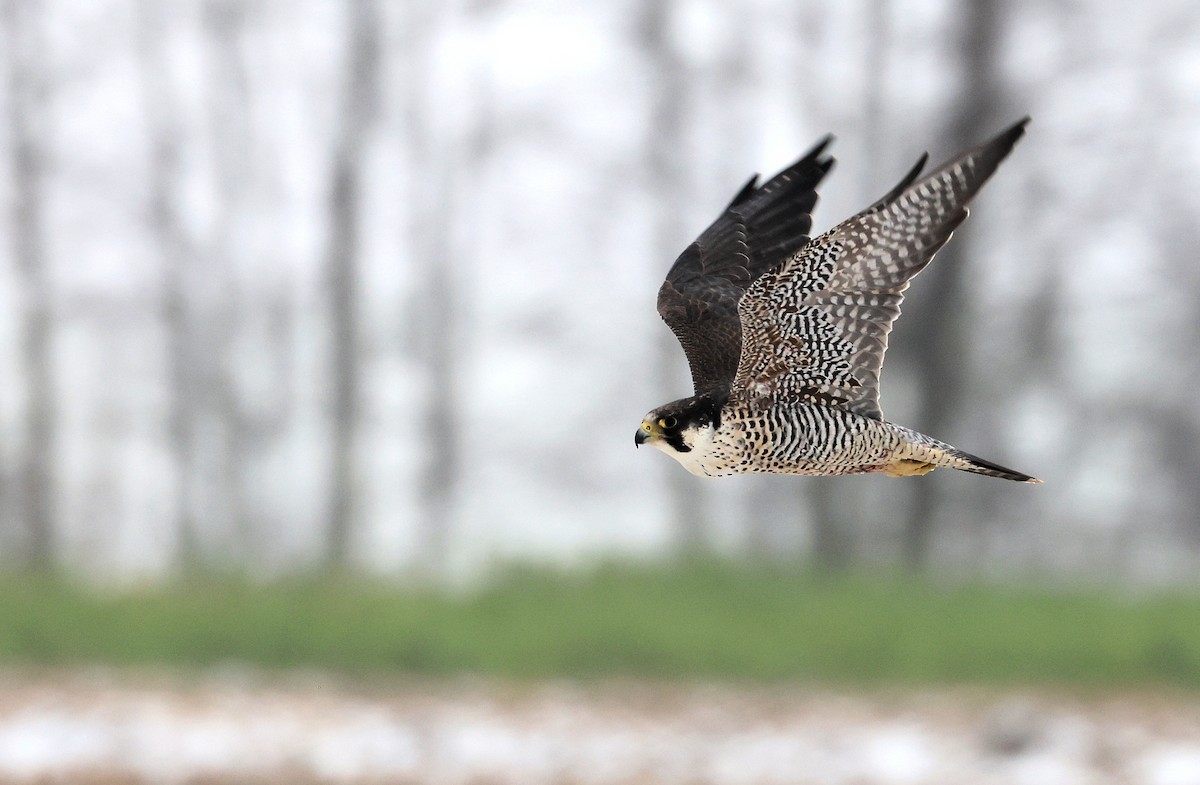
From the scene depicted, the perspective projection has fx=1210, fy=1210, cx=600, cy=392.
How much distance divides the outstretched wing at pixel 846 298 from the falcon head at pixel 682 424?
0.17 feet

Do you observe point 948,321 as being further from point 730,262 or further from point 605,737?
point 730,262

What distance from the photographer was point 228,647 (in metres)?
7.35

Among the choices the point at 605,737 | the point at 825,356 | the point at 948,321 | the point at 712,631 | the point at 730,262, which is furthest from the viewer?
the point at 948,321

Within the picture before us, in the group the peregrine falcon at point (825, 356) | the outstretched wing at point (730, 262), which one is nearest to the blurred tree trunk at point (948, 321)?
the outstretched wing at point (730, 262)

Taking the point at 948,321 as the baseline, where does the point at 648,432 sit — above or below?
below

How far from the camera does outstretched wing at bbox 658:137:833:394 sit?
126 cm

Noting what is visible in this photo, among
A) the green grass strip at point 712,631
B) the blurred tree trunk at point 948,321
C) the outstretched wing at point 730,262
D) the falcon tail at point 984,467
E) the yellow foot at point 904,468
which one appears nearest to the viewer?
the falcon tail at point 984,467

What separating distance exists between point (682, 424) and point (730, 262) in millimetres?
514

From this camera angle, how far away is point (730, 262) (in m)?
1.54

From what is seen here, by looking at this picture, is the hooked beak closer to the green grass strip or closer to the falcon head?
the falcon head

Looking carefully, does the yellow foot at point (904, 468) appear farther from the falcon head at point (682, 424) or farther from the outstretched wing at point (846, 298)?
the falcon head at point (682, 424)

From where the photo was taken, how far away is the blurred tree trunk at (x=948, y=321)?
315 inches

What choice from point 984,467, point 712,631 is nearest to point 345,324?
point 712,631

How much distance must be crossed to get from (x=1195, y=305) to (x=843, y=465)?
30.3 ft
